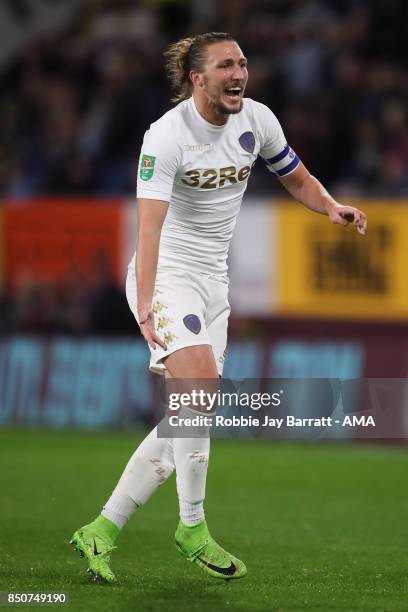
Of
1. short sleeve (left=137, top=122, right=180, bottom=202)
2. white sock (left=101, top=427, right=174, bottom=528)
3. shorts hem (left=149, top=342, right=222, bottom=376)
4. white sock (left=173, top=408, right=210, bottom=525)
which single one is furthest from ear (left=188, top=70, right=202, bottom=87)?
white sock (left=101, top=427, right=174, bottom=528)

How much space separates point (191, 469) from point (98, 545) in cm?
53

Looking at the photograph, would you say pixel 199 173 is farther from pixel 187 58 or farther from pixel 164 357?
pixel 164 357

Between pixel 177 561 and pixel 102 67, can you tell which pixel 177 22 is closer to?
pixel 102 67

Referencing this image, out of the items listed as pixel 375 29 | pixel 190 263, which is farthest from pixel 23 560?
pixel 375 29

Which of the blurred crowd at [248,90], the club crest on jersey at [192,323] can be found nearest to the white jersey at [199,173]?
the club crest on jersey at [192,323]

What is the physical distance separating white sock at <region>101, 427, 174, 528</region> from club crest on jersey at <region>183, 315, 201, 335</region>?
0.52 metres

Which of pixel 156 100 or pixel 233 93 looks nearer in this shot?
pixel 233 93

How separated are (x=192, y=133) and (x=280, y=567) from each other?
2081mm

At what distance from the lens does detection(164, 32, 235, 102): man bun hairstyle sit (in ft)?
19.5

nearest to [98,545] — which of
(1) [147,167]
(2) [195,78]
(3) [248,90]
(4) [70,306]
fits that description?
(1) [147,167]

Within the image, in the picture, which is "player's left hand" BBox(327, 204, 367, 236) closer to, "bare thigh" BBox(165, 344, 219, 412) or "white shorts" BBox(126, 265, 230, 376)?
"white shorts" BBox(126, 265, 230, 376)

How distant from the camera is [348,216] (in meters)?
6.16

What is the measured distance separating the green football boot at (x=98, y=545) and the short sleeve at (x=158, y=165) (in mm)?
1470

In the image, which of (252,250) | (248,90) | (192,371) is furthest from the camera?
(248,90)
